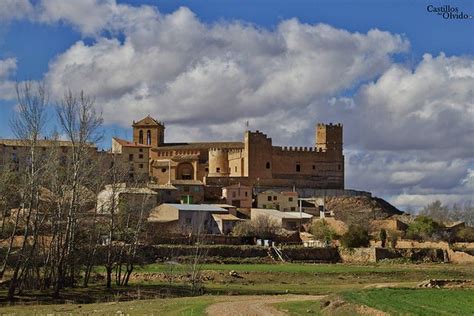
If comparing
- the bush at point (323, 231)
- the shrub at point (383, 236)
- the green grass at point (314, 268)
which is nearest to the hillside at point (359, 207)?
the bush at point (323, 231)

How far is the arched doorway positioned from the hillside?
62.2 feet

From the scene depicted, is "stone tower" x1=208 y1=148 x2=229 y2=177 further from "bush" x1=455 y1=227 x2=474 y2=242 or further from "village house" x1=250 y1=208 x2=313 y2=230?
"bush" x1=455 y1=227 x2=474 y2=242

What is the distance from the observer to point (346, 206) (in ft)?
310

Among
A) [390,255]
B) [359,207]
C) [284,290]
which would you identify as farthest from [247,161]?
[284,290]

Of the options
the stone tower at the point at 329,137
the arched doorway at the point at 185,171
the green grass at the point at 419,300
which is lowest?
the green grass at the point at 419,300

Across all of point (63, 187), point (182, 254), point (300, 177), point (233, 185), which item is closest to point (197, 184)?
point (233, 185)

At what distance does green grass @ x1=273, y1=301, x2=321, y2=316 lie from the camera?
84.7ft

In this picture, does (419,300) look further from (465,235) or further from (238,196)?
(238,196)

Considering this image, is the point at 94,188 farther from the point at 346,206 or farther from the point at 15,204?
the point at 346,206

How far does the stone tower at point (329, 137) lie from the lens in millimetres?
104875

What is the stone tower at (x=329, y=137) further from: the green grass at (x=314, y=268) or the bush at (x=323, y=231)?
the green grass at (x=314, y=268)

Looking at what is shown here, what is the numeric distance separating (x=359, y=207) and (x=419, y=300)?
223ft

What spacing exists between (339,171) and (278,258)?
42.0m

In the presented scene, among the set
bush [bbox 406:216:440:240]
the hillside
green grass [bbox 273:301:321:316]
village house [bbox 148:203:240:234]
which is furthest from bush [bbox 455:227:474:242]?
green grass [bbox 273:301:321:316]
